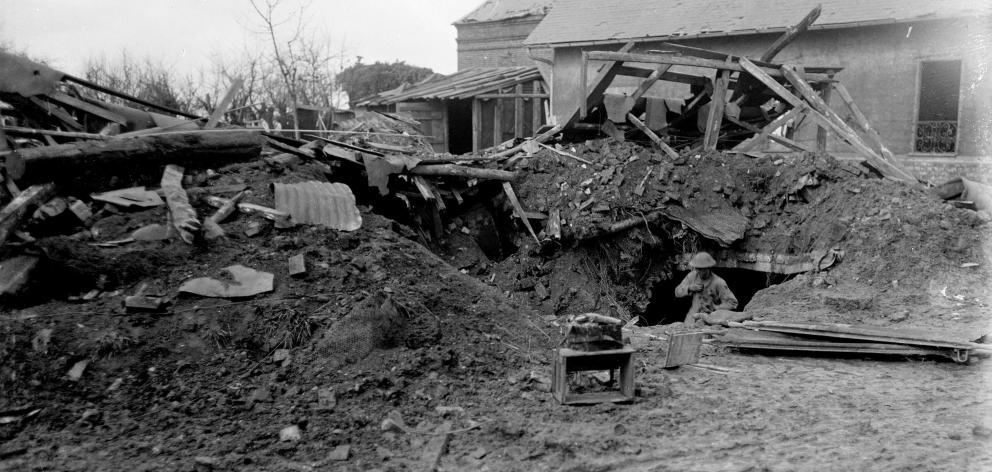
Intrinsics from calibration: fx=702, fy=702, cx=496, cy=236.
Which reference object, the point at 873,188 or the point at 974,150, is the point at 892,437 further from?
the point at 974,150

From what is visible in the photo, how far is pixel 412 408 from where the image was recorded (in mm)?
4371

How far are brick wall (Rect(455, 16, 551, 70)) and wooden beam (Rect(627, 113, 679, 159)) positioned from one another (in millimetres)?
13356

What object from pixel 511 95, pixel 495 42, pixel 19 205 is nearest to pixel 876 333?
pixel 19 205

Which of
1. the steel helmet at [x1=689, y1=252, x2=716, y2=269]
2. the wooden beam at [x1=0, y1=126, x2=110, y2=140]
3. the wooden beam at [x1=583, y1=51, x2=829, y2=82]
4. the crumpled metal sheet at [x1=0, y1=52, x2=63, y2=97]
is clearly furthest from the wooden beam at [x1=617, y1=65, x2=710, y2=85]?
the crumpled metal sheet at [x1=0, y1=52, x2=63, y2=97]

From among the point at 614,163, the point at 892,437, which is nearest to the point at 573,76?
the point at 614,163

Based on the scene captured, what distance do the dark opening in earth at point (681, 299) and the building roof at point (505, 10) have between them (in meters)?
15.8

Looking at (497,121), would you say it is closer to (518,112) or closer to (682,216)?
(518,112)

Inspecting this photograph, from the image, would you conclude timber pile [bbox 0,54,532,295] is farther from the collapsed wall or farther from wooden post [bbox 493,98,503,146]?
wooden post [bbox 493,98,503,146]

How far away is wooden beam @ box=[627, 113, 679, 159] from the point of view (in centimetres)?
982

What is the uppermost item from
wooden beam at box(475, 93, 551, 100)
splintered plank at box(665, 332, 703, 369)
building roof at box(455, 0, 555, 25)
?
building roof at box(455, 0, 555, 25)

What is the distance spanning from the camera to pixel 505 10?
24.4 m

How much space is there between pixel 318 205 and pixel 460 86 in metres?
12.8

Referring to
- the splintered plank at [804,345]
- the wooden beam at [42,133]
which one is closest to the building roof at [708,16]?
the splintered plank at [804,345]

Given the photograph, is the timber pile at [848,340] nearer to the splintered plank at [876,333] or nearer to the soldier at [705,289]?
the splintered plank at [876,333]
